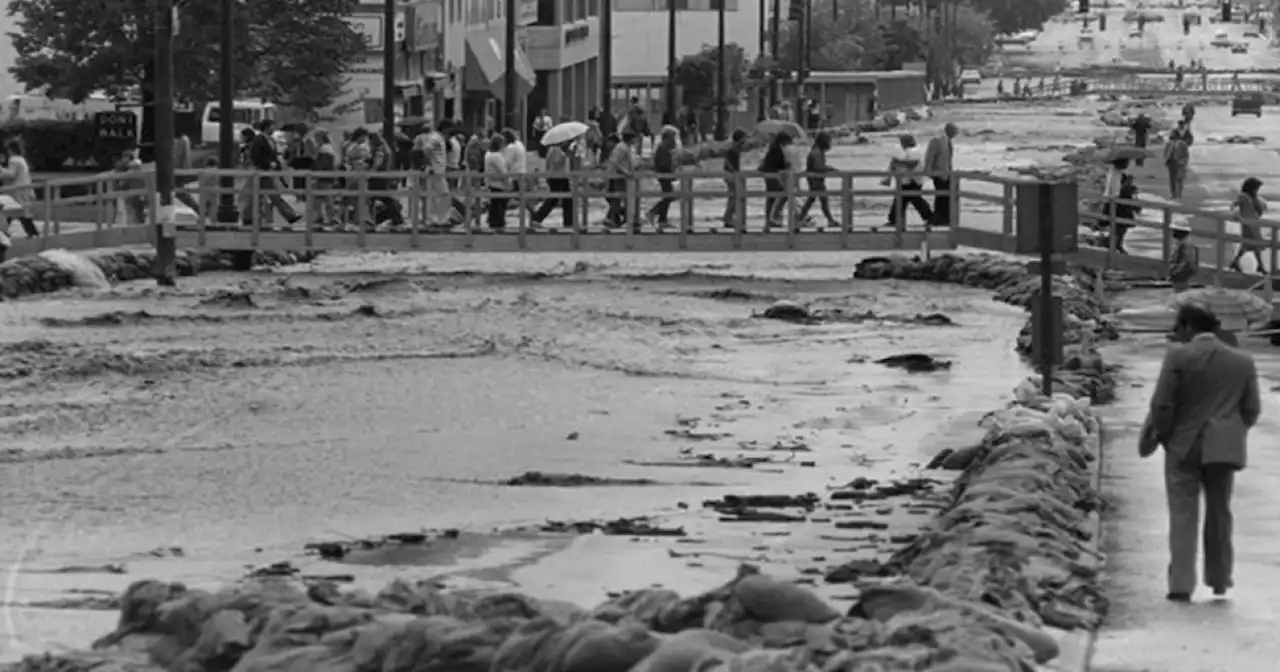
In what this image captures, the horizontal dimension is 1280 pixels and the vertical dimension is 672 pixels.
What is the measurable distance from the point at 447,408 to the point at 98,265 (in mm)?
14522

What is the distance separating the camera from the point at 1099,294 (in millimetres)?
38562

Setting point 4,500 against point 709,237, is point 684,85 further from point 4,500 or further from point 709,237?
point 4,500

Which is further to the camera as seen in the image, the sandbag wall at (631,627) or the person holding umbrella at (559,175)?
the person holding umbrella at (559,175)

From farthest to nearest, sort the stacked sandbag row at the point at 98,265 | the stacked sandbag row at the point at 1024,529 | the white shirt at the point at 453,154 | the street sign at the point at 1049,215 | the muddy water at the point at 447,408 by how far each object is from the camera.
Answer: the white shirt at the point at 453,154 → the stacked sandbag row at the point at 98,265 → the street sign at the point at 1049,215 → the muddy water at the point at 447,408 → the stacked sandbag row at the point at 1024,529

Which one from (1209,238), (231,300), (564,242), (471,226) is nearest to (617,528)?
(231,300)

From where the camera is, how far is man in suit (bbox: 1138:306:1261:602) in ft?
51.5

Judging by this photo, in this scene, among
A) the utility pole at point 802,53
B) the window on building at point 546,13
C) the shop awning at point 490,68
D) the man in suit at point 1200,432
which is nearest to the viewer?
the man in suit at point 1200,432

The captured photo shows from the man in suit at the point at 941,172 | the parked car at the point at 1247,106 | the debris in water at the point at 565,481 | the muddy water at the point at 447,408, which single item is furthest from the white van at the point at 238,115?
the parked car at the point at 1247,106

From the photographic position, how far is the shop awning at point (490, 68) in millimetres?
72688

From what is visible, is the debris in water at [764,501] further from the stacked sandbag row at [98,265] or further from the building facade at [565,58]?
the building facade at [565,58]

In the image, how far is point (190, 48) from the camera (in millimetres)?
63750

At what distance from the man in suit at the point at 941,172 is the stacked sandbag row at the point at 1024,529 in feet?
61.1

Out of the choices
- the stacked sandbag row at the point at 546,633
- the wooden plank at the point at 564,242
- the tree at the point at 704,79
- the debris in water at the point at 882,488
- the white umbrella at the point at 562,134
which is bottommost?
the debris in water at the point at 882,488

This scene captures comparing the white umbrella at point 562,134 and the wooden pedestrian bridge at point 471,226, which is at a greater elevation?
the white umbrella at point 562,134
